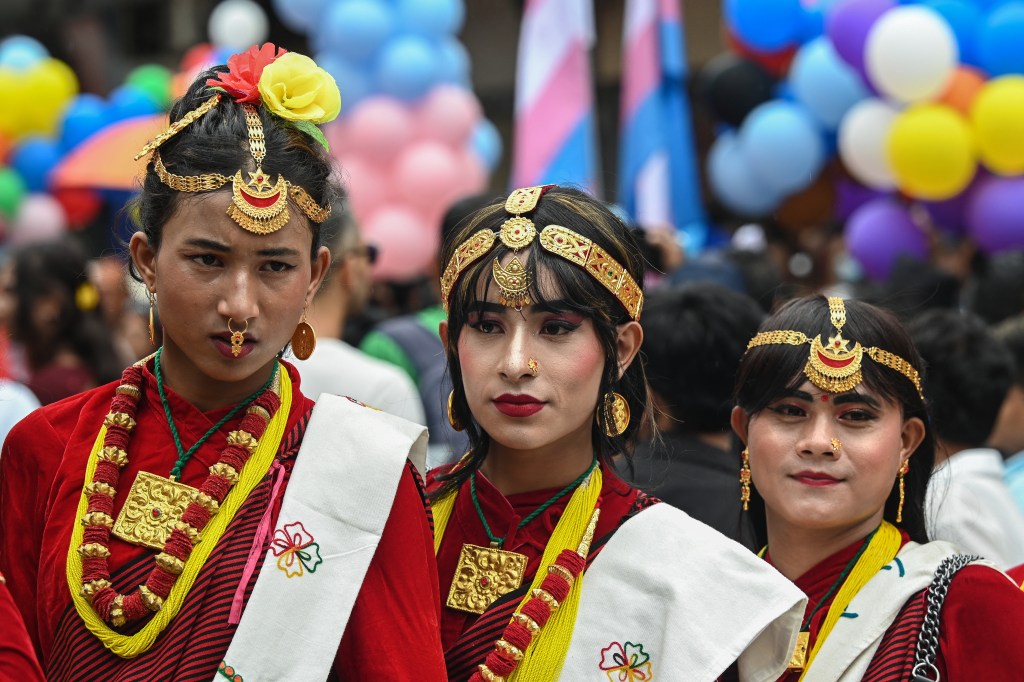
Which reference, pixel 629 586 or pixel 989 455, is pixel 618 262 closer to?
pixel 629 586

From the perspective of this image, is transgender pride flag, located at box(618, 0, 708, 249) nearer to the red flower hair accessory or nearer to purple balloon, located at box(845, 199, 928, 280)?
purple balloon, located at box(845, 199, 928, 280)

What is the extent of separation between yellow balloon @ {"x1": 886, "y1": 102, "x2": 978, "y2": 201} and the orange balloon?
0.04m

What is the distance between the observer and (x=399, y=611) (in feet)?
7.25

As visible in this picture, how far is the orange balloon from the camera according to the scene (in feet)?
23.0

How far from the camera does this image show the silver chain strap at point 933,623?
2.49 metres

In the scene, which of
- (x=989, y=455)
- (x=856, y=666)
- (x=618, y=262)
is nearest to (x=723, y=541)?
(x=856, y=666)

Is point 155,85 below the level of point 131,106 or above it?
above

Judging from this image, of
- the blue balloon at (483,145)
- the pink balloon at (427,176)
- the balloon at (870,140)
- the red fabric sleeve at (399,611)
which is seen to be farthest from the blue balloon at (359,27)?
the red fabric sleeve at (399,611)

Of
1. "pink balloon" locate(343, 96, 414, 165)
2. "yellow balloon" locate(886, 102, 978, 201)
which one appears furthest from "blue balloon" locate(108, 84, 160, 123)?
"yellow balloon" locate(886, 102, 978, 201)

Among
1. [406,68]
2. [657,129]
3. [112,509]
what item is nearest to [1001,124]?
[657,129]

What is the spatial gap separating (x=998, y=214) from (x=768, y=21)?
2131 mm

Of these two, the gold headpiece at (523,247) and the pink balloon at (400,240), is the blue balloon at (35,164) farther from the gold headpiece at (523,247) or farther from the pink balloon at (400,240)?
the gold headpiece at (523,247)

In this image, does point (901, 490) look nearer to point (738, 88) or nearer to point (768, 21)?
point (768, 21)

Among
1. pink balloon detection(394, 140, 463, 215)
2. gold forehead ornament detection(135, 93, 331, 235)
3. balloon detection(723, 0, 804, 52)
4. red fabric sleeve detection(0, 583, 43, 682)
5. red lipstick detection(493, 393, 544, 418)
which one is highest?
balloon detection(723, 0, 804, 52)
